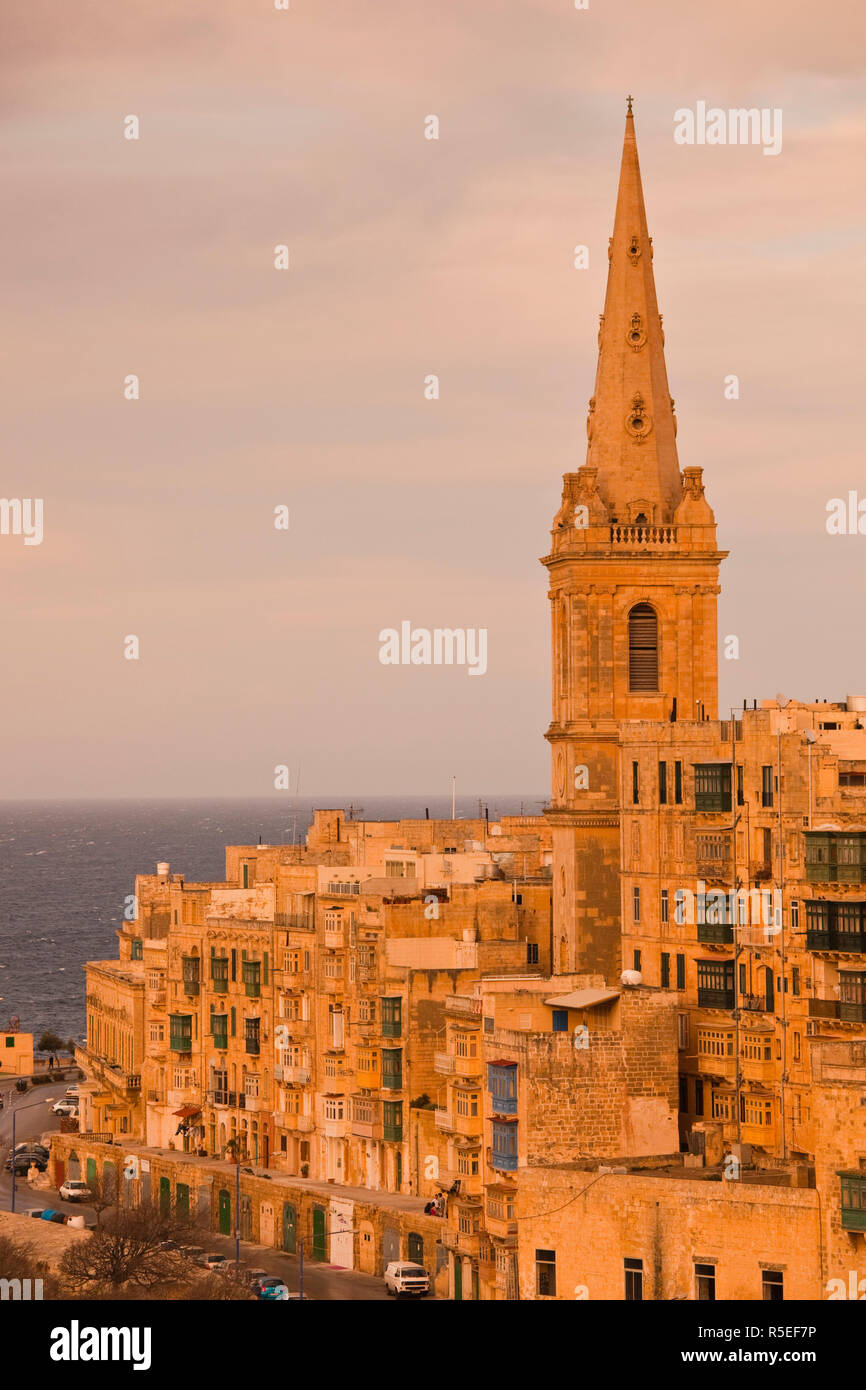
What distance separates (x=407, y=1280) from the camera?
323 ft

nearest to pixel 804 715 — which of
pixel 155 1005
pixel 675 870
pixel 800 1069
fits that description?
pixel 675 870

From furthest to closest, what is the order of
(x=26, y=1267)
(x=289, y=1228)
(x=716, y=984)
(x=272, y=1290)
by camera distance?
(x=289, y=1228), (x=26, y=1267), (x=272, y=1290), (x=716, y=984)

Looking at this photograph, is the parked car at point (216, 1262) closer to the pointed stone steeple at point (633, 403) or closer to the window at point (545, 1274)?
the window at point (545, 1274)

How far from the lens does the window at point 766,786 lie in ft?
314

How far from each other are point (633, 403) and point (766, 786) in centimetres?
2152

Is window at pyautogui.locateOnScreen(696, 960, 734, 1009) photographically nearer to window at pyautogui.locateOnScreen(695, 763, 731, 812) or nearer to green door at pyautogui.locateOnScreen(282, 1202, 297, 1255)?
window at pyautogui.locateOnScreen(695, 763, 731, 812)

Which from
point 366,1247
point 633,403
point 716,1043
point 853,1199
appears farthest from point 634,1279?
point 633,403

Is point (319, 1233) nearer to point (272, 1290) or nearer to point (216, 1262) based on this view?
point (216, 1262)

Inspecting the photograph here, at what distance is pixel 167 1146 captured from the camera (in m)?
132

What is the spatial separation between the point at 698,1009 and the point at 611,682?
643 inches

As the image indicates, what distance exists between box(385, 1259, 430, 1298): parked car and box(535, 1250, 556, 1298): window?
1400 cm

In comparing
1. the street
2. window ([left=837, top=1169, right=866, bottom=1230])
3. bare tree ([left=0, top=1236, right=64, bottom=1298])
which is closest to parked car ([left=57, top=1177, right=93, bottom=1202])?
the street

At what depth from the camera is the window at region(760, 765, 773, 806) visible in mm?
95625

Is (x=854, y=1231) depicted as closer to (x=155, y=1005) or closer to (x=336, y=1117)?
(x=336, y=1117)
